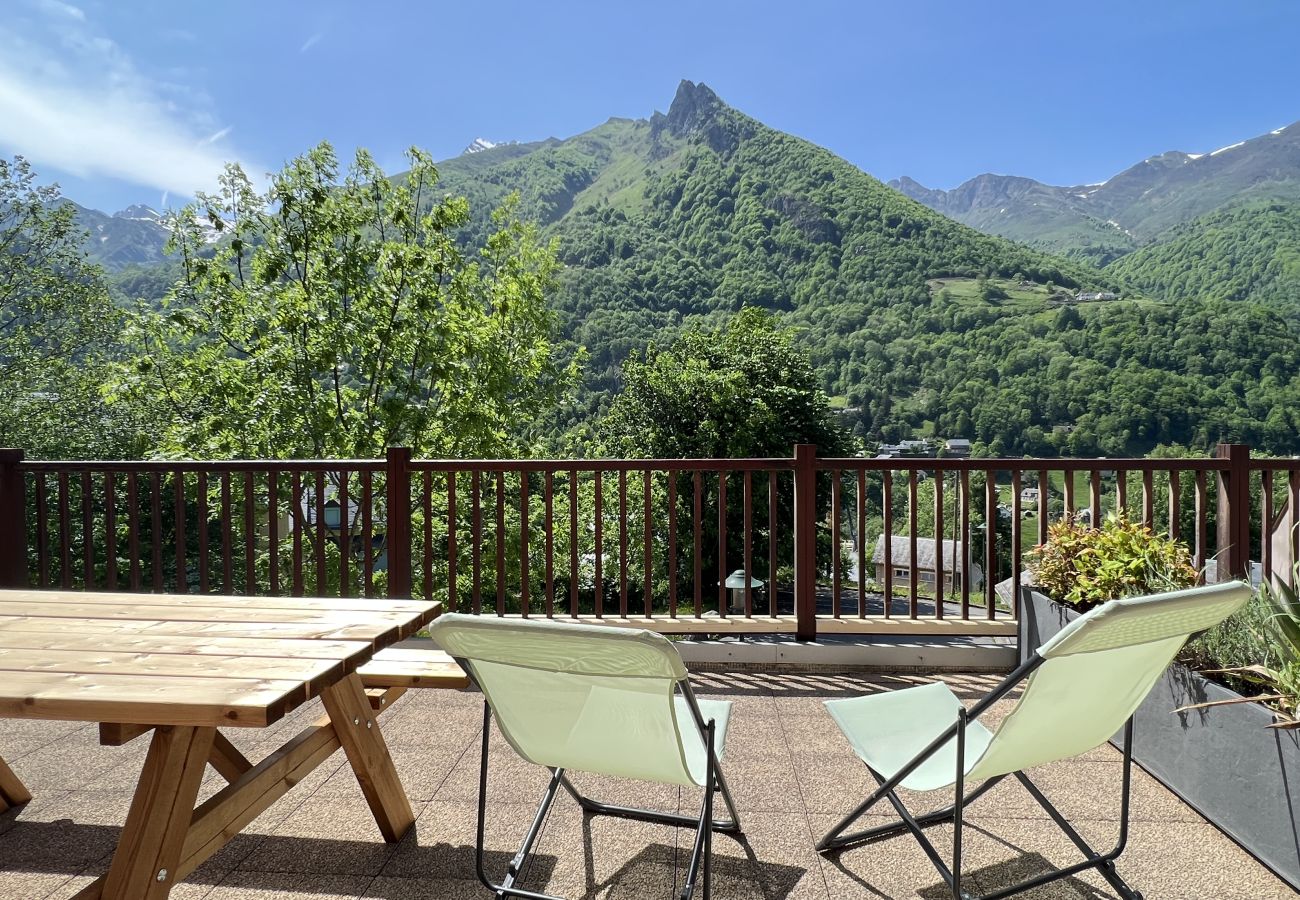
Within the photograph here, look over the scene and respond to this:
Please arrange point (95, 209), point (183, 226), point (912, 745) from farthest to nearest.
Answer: point (95, 209) < point (183, 226) < point (912, 745)

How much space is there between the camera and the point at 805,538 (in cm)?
404

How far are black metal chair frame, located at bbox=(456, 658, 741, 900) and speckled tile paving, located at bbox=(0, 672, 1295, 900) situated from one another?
0.17 ft

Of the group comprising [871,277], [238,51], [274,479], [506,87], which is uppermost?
[506,87]

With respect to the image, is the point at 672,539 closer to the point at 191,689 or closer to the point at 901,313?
the point at 191,689

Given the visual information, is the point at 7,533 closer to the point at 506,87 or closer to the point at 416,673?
the point at 416,673

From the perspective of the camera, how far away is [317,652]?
1780 mm

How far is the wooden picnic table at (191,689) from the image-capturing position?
1.47m

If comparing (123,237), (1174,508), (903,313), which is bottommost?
(1174,508)

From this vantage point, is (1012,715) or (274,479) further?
(274,479)

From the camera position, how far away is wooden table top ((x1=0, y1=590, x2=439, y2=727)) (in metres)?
1.45

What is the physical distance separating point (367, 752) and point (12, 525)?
138 inches

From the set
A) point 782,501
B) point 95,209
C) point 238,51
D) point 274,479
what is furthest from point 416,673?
point 95,209

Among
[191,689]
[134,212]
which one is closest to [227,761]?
[191,689]

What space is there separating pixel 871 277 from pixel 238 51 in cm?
3023
